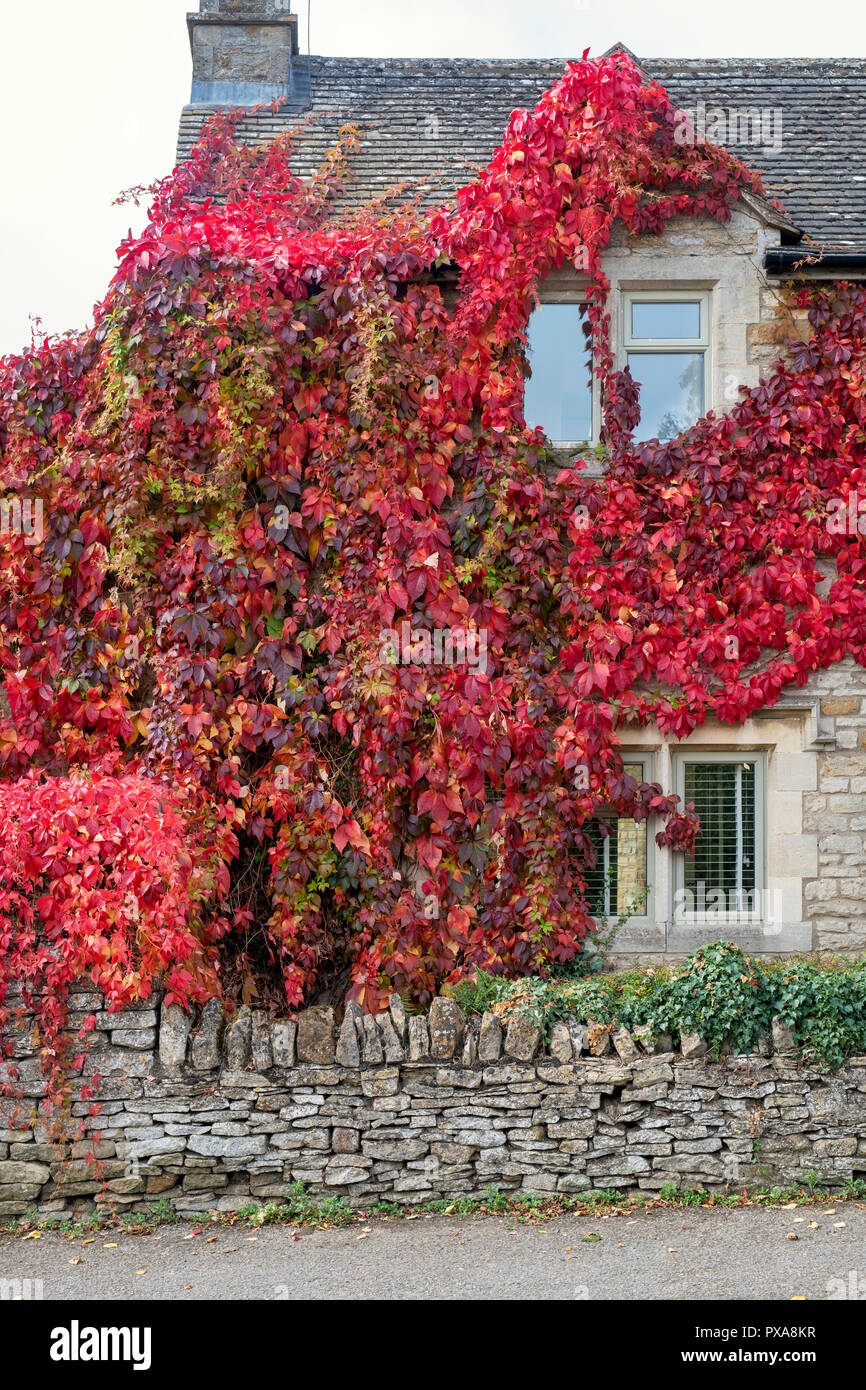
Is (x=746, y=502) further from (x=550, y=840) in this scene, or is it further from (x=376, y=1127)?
(x=376, y=1127)

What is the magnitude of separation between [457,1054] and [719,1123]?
5.35 ft

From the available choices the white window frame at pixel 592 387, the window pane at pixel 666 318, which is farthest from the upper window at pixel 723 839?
the window pane at pixel 666 318

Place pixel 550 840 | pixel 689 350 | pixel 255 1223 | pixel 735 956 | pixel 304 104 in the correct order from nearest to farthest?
pixel 255 1223 < pixel 735 956 < pixel 550 840 < pixel 689 350 < pixel 304 104

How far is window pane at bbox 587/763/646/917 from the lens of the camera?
Answer: 8328mm

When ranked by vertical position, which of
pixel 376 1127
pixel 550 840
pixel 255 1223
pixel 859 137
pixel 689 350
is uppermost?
pixel 859 137

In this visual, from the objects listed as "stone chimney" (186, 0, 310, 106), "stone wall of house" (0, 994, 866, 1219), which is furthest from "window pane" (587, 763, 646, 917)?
"stone chimney" (186, 0, 310, 106)

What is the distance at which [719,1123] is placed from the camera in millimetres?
6520

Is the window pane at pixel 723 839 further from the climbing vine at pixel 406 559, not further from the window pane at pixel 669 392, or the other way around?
the window pane at pixel 669 392

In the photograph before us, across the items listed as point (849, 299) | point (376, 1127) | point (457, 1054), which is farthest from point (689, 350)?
point (376, 1127)

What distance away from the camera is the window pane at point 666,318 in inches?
341

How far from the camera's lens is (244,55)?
11164 mm

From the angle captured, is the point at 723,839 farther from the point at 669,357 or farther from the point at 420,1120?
the point at 669,357

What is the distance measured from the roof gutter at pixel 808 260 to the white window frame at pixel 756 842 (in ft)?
12.3

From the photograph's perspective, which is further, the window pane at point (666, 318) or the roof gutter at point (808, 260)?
the window pane at point (666, 318)
